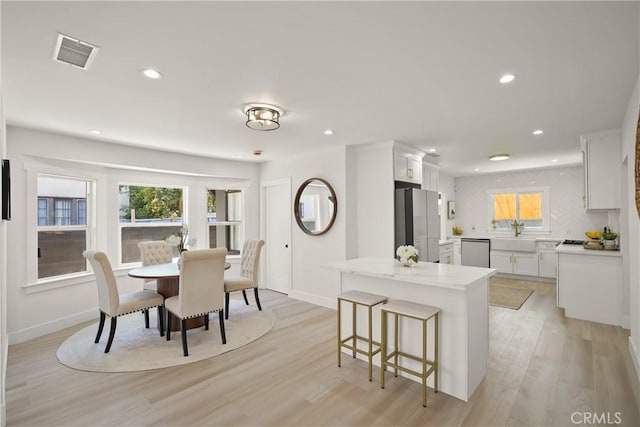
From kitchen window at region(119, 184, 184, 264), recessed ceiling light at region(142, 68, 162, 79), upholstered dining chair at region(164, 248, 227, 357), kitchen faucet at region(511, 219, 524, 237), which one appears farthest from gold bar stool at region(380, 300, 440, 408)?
kitchen faucet at region(511, 219, 524, 237)

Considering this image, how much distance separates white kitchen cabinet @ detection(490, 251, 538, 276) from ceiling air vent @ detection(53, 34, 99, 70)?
6.97 metres

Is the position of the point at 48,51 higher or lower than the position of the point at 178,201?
higher

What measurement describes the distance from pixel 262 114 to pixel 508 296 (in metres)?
4.96

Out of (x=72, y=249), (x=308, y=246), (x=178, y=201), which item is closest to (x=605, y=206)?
(x=308, y=246)

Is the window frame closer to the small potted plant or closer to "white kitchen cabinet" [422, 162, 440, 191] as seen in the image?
"white kitchen cabinet" [422, 162, 440, 191]

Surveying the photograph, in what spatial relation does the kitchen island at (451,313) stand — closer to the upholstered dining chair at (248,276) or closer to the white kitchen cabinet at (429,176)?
the upholstered dining chair at (248,276)

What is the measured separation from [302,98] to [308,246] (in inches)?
110

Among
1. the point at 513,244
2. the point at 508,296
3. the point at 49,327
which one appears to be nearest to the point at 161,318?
the point at 49,327

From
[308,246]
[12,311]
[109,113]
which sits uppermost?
[109,113]

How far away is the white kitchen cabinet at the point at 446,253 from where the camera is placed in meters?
6.77

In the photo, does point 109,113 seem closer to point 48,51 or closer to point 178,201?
point 48,51

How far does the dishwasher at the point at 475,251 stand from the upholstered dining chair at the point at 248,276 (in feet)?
16.6

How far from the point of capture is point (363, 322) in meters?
3.05

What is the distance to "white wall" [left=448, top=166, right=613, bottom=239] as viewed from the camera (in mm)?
6406
